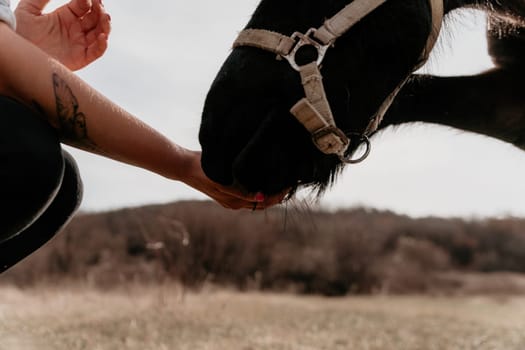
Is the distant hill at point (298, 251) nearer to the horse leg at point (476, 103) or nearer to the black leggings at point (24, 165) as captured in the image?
the horse leg at point (476, 103)

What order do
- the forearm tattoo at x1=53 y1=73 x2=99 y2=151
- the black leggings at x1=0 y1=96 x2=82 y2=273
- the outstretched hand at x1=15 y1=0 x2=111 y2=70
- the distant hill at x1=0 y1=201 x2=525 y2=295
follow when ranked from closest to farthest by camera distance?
1. the black leggings at x1=0 y1=96 x2=82 y2=273
2. the forearm tattoo at x1=53 y1=73 x2=99 y2=151
3. the outstretched hand at x1=15 y1=0 x2=111 y2=70
4. the distant hill at x1=0 y1=201 x2=525 y2=295

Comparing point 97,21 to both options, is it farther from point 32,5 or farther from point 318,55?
point 318,55

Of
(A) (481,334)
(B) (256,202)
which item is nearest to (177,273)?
(A) (481,334)

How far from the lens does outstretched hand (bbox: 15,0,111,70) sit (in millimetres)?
1836

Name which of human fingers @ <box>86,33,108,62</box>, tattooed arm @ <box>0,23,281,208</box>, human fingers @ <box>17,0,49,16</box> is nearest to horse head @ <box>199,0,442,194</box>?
tattooed arm @ <box>0,23,281,208</box>

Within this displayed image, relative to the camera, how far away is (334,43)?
1.66 meters

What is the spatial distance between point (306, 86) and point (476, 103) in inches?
47.2

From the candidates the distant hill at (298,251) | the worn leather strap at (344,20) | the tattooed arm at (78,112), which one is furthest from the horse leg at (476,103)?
the distant hill at (298,251)

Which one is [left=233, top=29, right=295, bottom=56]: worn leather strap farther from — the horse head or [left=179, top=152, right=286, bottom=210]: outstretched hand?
[left=179, top=152, right=286, bottom=210]: outstretched hand

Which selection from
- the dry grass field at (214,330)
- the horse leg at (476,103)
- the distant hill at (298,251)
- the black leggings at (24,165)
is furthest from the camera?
the distant hill at (298,251)

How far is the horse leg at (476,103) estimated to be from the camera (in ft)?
8.00

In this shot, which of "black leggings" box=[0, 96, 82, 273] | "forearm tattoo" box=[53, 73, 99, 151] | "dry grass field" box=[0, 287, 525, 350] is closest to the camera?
"black leggings" box=[0, 96, 82, 273]

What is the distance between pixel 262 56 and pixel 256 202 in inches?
14.4

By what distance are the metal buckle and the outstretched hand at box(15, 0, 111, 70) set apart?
1.94 ft
